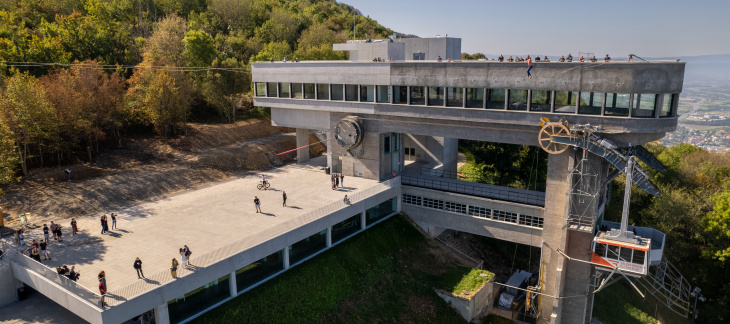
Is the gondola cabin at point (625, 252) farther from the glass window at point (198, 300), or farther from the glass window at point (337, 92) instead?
the glass window at point (198, 300)

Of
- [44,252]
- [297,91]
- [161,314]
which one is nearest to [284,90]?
[297,91]

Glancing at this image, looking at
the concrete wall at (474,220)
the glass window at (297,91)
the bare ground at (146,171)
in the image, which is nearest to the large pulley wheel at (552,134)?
the concrete wall at (474,220)

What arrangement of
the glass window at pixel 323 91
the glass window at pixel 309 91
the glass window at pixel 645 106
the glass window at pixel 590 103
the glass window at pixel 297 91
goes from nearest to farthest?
the glass window at pixel 645 106 < the glass window at pixel 590 103 < the glass window at pixel 323 91 < the glass window at pixel 309 91 < the glass window at pixel 297 91

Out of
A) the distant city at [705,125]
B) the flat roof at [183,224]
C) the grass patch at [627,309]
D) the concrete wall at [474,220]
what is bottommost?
the grass patch at [627,309]

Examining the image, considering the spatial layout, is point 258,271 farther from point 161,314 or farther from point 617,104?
point 617,104

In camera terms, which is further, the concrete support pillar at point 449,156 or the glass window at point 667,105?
the concrete support pillar at point 449,156

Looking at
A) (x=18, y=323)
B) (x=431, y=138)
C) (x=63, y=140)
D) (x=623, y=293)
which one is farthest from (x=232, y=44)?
(x=623, y=293)

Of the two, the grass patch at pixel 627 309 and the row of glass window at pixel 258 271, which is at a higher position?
the row of glass window at pixel 258 271
